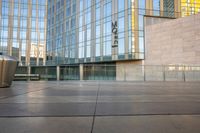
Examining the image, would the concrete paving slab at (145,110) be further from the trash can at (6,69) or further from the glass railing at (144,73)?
the glass railing at (144,73)

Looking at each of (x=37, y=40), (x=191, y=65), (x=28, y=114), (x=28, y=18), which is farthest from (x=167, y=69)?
(x=28, y=18)

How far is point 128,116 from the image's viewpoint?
358cm

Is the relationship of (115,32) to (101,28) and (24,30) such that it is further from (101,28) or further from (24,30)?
(24,30)

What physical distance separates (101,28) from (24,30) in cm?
3725

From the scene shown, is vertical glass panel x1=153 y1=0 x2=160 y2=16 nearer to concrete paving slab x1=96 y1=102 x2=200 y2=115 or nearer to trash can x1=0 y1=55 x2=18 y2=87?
trash can x1=0 y1=55 x2=18 y2=87

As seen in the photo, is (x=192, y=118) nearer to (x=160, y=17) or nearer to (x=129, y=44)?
(x=129, y=44)

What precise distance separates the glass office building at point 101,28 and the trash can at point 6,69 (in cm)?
2435

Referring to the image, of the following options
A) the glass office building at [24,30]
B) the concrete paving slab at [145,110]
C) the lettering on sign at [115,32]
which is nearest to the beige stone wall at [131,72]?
the lettering on sign at [115,32]

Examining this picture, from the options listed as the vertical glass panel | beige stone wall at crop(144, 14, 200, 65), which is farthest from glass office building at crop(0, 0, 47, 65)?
the vertical glass panel

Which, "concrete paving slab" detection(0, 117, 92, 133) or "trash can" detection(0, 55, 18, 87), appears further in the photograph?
"trash can" detection(0, 55, 18, 87)

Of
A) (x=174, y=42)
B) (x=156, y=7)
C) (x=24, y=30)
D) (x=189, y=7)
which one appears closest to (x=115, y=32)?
(x=156, y=7)

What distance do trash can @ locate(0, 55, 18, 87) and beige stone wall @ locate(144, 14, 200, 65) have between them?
2518cm

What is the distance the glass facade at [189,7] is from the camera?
114 feet

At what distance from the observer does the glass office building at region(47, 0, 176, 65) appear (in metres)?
32.6
